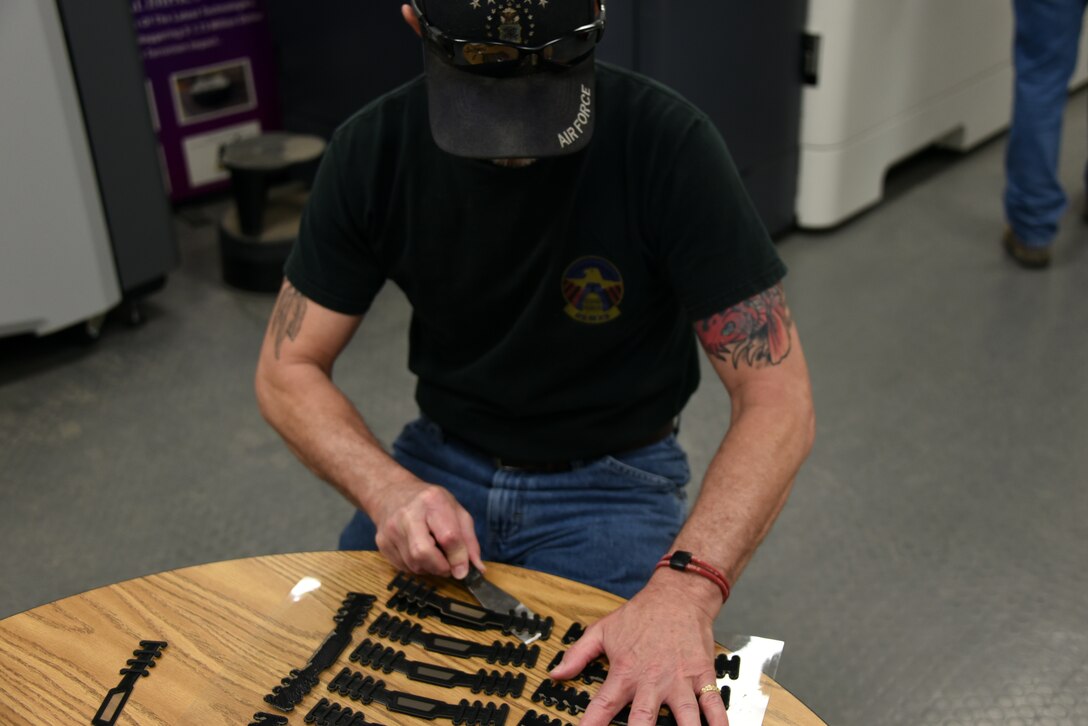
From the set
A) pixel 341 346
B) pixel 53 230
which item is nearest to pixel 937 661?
pixel 341 346

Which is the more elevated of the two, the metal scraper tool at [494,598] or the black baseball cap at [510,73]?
the black baseball cap at [510,73]

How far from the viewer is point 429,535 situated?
3.28 ft

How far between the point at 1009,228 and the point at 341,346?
2323 millimetres

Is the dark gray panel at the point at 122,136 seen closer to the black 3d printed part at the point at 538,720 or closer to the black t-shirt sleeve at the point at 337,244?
the black t-shirt sleeve at the point at 337,244

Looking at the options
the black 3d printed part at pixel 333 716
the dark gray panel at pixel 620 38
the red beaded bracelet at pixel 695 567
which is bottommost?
the black 3d printed part at pixel 333 716

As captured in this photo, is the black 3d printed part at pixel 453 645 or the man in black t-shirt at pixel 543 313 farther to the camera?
A: the man in black t-shirt at pixel 543 313

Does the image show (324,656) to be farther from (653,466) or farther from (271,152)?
(271,152)

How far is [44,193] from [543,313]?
5.31 feet

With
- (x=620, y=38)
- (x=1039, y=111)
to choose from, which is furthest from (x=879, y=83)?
(x=620, y=38)

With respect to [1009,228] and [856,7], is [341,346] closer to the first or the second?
[856,7]

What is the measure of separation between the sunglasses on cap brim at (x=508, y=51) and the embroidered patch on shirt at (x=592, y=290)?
0.23 m

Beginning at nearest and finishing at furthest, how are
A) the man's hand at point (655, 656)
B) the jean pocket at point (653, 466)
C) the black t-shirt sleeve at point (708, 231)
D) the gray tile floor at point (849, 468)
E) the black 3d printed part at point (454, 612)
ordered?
the man's hand at point (655, 656) → the black 3d printed part at point (454, 612) → the black t-shirt sleeve at point (708, 231) → the jean pocket at point (653, 466) → the gray tile floor at point (849, 468)

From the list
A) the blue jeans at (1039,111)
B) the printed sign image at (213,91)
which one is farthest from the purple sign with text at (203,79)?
the blue jeans at (1039,111)

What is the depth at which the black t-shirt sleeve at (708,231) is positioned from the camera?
1125 mm
